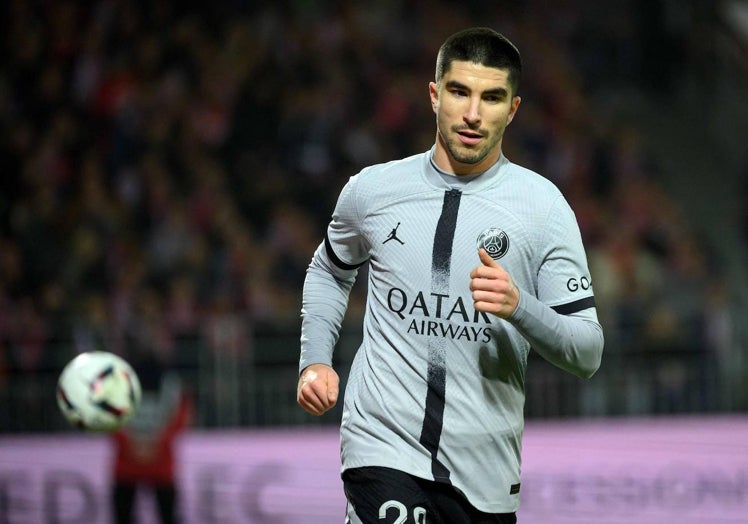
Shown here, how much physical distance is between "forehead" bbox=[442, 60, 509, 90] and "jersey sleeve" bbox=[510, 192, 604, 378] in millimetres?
362

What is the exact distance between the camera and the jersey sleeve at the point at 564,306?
3381 mm

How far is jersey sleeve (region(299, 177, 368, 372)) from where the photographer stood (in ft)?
12.7

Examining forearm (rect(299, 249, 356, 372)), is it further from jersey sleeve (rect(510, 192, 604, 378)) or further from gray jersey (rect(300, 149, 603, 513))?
jersey sleeve (rect(510, 192, 604, 378))

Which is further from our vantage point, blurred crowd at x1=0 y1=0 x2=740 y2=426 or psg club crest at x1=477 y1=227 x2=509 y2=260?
blurred crowd at x1=0 y1=0 x2=740 y2=426

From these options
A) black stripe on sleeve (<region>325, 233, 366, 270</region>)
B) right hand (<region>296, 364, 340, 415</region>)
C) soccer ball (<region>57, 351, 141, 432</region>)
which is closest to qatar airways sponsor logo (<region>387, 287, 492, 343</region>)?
right hand (<region>296, 364, 340, 415</region>)

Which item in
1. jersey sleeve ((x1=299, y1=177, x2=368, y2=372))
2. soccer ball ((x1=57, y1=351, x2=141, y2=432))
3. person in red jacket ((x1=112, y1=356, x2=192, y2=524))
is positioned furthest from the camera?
person in red jacket ((x1=112, y1=356, x2=192, y2=524))

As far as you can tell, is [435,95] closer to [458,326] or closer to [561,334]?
[458,326]

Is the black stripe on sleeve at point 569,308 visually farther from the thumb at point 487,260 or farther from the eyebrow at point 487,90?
the eyebrow at point 487,90

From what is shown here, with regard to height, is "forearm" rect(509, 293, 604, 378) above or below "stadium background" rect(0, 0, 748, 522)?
below

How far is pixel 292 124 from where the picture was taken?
12.4 meters

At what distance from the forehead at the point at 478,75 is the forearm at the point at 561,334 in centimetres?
60

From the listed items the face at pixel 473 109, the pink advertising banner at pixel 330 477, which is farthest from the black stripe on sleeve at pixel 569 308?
the pink advertising banner at pixel 330 477

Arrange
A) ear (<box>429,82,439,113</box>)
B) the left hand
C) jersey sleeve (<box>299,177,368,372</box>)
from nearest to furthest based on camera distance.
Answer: the left hand, ear (<box>429,82,439,113</box>), jersey sleeve (<box>299,177,368,372</box>)

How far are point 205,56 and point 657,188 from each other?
444 centimetres
